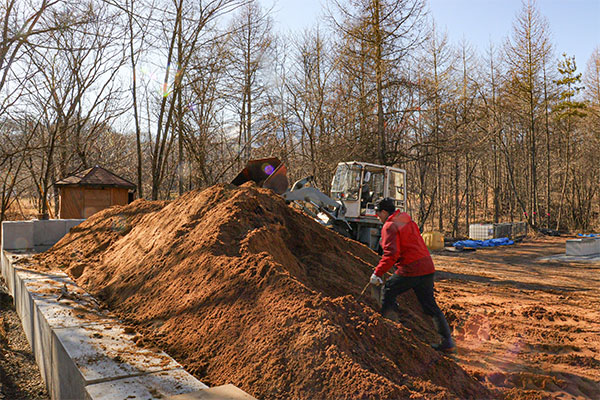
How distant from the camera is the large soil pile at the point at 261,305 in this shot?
3.30m

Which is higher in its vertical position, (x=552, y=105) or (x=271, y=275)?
(x=552, y=105)

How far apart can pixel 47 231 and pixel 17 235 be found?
0.67m

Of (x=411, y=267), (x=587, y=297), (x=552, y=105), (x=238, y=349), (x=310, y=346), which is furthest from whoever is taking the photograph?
(x=552, y=105)

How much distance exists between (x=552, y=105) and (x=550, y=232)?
338 inches

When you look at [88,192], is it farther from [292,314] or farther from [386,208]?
[292,314]

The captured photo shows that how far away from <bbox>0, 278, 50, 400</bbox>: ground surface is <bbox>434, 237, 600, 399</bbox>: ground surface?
4.60m

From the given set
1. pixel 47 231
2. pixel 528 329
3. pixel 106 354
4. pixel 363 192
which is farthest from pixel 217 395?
pixel 363 192

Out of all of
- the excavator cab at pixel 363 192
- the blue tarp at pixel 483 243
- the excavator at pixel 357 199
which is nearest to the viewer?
the excavator at pixel 357 199

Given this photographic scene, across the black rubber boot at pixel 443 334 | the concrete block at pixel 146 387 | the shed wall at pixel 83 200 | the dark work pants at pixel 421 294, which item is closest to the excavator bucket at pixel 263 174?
the dark work pants at pixel 421 294

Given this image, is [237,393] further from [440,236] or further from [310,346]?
[440,236]

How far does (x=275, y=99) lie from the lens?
2312 cm

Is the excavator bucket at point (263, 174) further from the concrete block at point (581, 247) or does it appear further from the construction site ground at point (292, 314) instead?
the concrete block at point (581, 247)

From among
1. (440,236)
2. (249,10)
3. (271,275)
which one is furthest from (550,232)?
(271,275)

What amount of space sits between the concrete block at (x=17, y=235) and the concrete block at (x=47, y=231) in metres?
0.15
